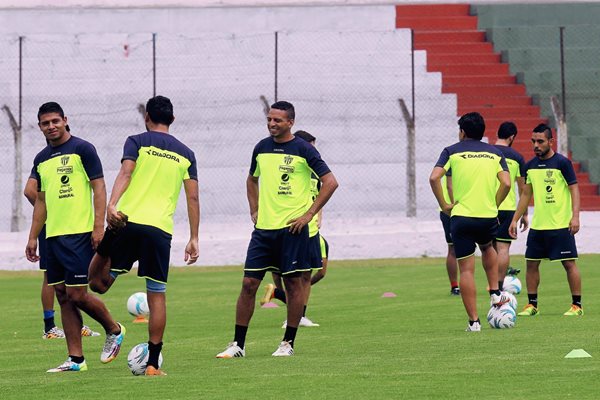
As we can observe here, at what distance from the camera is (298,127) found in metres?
29.6

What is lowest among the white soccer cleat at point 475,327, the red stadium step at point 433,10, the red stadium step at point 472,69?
the white soccer cleat at point 475,327

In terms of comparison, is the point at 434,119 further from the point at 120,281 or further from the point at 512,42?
the point at 120,281

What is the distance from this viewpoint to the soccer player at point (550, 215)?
586 inches

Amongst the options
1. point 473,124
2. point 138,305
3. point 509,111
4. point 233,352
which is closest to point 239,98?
point 509,111

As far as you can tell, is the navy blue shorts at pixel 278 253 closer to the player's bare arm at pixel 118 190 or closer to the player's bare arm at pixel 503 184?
the player's bare arm at pixel 118 190

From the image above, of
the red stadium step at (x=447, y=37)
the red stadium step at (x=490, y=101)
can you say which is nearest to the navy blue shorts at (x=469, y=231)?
the red stadium step at (x=490, y=101)

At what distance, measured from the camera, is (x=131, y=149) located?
980 centimetres

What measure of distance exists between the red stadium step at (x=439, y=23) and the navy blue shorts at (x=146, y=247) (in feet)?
81.5

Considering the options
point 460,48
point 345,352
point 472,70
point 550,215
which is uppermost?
point 460,48

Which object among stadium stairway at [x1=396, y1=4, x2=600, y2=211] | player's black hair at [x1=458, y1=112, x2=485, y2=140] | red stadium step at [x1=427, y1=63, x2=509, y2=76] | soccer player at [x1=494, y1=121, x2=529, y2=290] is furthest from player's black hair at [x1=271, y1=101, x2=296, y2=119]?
red stadium step at [x1=427, y1=63, x2=509, y2=76]

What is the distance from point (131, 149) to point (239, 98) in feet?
67.1

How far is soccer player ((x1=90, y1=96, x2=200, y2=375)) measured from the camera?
383 inches

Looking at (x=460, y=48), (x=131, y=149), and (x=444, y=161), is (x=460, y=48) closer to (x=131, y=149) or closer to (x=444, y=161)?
(x=444, y=161)

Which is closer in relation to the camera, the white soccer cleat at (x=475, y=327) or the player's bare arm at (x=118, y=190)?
the player's bare arm at (x=118, y=190)
